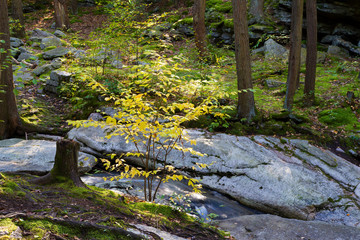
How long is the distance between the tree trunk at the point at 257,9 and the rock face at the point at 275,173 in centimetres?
1126

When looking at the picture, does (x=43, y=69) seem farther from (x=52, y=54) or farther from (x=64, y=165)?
(x=64, y=165)

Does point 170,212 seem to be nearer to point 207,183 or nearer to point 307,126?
point 207,183

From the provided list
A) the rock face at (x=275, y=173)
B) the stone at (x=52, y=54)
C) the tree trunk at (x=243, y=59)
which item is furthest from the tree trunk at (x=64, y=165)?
the stone at (x=52, y=54)

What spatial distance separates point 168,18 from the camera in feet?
63.5

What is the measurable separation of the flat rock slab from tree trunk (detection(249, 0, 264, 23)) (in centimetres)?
1409

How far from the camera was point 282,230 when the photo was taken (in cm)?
441

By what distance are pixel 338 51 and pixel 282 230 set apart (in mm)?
13451

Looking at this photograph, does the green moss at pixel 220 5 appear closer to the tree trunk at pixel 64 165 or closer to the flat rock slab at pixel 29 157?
the flat rock slab at pixel 29 157

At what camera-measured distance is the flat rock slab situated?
5.22m

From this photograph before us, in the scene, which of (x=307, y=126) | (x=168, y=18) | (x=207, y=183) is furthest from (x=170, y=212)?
(x=168, y=18)

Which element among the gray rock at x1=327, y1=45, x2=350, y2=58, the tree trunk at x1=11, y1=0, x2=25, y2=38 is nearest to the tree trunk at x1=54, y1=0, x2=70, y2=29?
the tree trunk at x1=11, y1=0, x2=25, y2=38

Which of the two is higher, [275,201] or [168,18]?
[168,18]

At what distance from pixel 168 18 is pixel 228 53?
6.74m

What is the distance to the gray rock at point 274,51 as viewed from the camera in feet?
44.0
